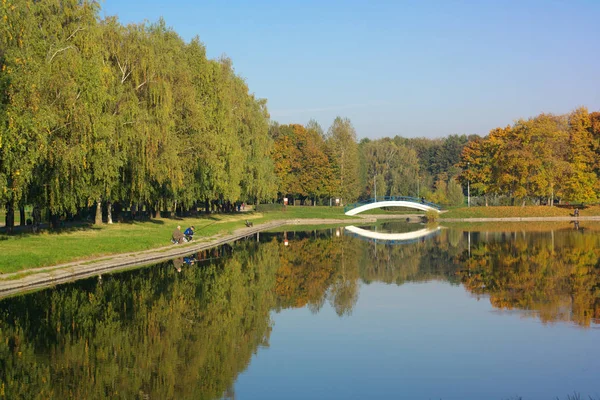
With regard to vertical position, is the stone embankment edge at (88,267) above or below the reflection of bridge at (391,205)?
below

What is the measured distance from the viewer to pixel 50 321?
60.4ft

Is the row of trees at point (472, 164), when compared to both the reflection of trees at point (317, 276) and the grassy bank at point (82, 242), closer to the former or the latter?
the grassy bank at point (82, 242)

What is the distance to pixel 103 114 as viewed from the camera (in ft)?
117

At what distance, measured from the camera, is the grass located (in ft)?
264

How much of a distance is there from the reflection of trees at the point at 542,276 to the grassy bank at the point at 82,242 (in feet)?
51.5

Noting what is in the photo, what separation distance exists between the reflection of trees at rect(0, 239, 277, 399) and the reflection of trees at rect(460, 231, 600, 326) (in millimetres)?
7776

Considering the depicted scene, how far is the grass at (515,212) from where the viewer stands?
3172 inches

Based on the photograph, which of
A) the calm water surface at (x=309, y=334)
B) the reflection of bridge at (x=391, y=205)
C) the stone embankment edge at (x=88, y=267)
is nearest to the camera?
the calm water surface at (x=309, y=334)

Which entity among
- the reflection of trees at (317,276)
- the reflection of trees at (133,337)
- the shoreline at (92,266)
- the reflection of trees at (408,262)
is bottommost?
the reflection of trees at (408,262)

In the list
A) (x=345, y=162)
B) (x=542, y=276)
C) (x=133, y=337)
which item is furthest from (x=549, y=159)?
(x=133, y=337)

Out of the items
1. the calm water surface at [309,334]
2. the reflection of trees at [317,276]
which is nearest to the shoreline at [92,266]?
the calm water surface at [309,334]

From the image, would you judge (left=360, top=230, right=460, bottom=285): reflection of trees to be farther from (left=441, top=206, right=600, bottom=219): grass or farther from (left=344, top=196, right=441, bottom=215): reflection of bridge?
(left=344, top=196, right=441, bottom=215): reflection of bridge

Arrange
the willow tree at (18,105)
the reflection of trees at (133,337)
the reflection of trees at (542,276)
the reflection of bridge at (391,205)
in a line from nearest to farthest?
the reflection of trees at (133,337) → the reflection of trees at (542,276) → the willow tree at (18,105) → the reflection of bridge at (391,205)

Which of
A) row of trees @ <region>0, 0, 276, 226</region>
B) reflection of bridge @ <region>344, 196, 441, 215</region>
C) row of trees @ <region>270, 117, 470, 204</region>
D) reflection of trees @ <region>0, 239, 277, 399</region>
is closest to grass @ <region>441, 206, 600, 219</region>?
reflection of bridge @ <region>344, 196, 441, 215</region>
